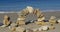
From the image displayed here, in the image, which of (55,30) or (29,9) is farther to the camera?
(29,9)

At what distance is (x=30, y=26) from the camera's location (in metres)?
9.65

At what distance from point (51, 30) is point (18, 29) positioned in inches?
42.7

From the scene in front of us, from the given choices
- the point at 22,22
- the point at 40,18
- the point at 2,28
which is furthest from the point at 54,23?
the point at 2,28

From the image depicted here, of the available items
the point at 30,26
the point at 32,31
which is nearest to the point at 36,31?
the point at 32,31

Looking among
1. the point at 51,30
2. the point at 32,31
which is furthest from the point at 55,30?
the point at 32,31

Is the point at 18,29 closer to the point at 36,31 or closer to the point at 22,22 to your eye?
the point at 36,31

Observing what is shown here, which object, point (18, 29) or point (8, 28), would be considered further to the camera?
point (8, 28)

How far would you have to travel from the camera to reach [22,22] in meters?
9.67

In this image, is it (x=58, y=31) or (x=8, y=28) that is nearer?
(x=58, y=31)

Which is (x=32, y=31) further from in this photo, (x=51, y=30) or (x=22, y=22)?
(x=22, y=22)

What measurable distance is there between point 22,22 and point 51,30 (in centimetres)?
131

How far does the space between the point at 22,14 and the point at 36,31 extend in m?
1.21

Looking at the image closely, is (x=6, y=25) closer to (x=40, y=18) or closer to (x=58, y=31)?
(x=40, y=18)

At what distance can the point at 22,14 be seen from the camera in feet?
31.5
